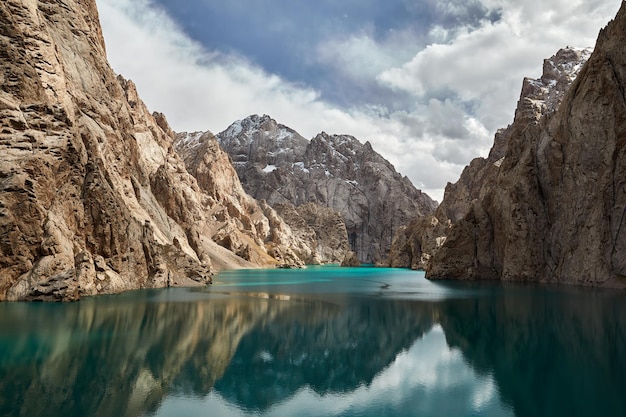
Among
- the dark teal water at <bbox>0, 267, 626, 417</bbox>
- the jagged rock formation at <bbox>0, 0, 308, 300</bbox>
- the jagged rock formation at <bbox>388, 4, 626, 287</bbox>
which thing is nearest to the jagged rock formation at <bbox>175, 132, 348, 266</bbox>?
the jagged rock formation at <bbox>0, 0, 308, 300</bbox>

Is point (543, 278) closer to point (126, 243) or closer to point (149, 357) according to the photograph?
point (126, 243)

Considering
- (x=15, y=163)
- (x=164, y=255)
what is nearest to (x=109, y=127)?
(x=164, y=255)

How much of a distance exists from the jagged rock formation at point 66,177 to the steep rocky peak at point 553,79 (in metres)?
113

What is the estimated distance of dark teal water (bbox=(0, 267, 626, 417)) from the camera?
12195 mm

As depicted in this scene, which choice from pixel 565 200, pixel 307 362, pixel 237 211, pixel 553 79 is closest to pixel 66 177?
pixel 307 362

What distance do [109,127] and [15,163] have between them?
28.3m

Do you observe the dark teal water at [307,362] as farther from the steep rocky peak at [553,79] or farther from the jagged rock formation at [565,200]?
the steep rocky peak at [553,79]

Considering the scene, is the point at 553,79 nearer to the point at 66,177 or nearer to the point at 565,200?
the point at 565,200

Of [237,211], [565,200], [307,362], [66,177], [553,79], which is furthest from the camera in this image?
[237,211]

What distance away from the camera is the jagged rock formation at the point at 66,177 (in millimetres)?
33719

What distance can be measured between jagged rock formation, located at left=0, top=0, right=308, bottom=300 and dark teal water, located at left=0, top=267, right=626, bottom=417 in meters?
5.75

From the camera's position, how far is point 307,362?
17156mm

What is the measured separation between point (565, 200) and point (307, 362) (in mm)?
58060

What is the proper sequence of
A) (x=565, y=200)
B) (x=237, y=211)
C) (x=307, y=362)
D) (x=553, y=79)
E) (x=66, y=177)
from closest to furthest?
(x=307, y=362), (x=66, y=177), (x=565, y=200), (x=553, y=79), (x=237, y=211)
